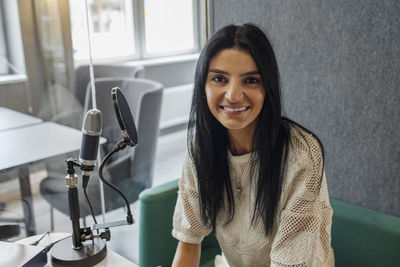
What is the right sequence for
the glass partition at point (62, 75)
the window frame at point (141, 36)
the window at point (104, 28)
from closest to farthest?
the glass partition at point (62, 75)
the window at point (104, 28)
the window frame at point (141, 36)

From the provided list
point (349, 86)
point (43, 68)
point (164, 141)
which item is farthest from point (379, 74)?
point (43, 68)

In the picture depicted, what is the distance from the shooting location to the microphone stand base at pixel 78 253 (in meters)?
0.93

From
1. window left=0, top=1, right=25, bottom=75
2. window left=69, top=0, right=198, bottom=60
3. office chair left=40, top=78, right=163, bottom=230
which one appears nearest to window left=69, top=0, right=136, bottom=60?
window left=69, top=0, right=198, bottom=60

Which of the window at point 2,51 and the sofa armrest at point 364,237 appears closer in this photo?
the sofa armrest at point 364,237

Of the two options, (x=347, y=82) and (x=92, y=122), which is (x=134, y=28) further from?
(x=92, y=122)

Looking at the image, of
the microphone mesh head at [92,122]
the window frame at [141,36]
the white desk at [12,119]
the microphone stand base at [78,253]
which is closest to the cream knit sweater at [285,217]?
the microphone stand base at [78,253]

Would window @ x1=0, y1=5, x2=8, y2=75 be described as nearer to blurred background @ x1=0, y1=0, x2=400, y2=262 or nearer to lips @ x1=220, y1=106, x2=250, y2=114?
blurred background @ x1=0, y1=0, x2=400, y2=262

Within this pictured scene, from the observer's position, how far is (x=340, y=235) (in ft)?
4.38

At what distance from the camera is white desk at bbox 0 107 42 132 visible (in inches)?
64.2

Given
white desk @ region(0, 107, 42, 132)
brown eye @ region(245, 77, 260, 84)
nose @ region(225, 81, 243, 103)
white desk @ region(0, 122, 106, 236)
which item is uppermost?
brown eye @ region(245, 77, 260, 84)

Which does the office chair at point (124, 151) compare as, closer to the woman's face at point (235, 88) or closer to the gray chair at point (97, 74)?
the gray chair at point (97, 74)

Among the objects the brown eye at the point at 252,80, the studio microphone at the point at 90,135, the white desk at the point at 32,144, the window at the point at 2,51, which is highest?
the window at the point at 2,51

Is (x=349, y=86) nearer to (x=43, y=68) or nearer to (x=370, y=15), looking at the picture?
(x=370, y=15)

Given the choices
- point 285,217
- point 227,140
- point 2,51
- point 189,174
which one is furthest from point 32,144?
point 285,217
